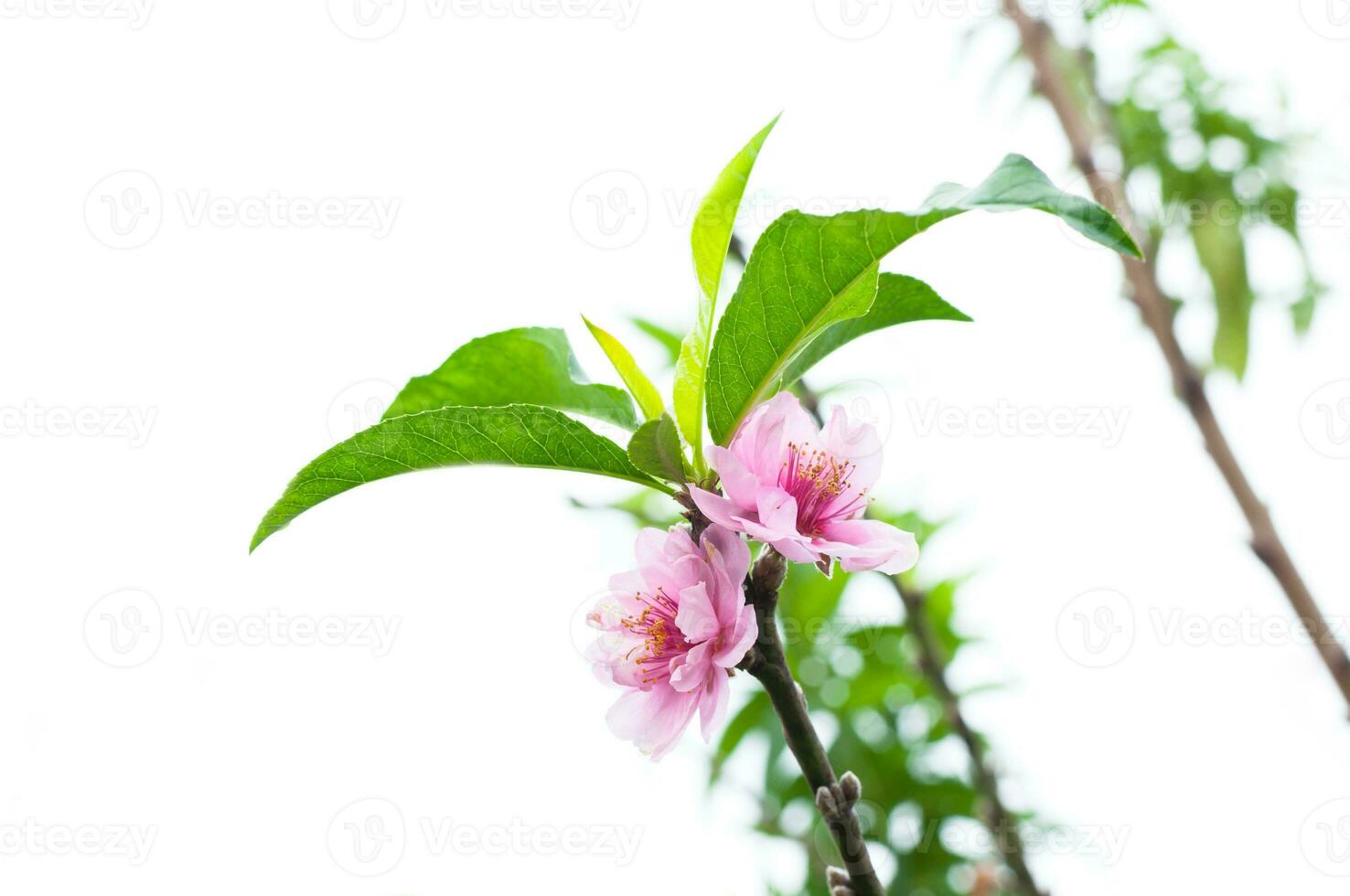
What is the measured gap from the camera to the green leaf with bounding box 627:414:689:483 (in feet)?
2.16

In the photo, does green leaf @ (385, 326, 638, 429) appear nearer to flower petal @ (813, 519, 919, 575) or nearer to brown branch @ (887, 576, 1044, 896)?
flower petal @ (813, 519, 919, 575)

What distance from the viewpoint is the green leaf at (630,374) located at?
825 mm

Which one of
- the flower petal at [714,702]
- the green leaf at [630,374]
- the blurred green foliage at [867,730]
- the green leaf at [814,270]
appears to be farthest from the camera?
the blurred green foliage at [867,730]

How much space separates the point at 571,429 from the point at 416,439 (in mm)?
105

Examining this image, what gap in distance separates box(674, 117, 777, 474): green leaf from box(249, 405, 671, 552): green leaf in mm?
72

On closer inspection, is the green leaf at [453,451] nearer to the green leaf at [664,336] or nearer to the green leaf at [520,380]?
the green leaf at [520,380]

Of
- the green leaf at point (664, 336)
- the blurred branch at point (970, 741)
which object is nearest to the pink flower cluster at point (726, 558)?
the blurred branch at point (970, 741)

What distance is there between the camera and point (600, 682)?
2.57ft

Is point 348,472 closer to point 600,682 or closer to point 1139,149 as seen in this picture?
point 600,682

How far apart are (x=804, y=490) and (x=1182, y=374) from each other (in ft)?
1.52

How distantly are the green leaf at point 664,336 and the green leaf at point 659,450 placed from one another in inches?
41.1

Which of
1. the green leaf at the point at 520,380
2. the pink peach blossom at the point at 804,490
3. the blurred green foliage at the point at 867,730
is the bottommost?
the blurred green foliage at the point at 867,730

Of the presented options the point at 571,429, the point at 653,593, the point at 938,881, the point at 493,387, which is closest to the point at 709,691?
the point at 653,593

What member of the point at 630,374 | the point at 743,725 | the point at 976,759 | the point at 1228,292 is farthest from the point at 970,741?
the point at 1228,292
